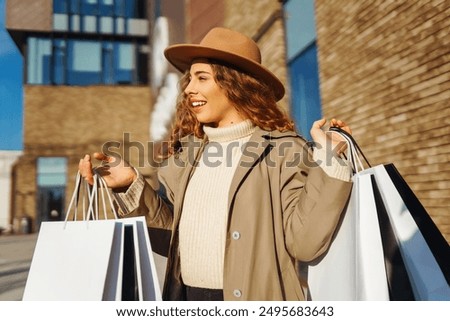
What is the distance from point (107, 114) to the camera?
18.9 metres

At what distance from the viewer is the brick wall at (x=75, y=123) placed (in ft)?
57.9

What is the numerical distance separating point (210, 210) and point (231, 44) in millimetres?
739

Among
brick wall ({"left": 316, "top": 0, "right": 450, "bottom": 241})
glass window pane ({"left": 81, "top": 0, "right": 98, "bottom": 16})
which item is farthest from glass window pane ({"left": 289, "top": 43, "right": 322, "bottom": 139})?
glass window pane ({"left": 81, "top": 0, "right": 98, "bottom": 16})

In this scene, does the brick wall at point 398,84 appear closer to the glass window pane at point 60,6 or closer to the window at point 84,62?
the glass window pane at point 60,6

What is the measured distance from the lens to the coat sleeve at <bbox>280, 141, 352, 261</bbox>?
1.46m

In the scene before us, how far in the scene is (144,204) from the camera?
1864mm

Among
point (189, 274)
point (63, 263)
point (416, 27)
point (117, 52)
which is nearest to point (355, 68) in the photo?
point (416, 27)

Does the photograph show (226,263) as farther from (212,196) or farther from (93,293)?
(93,293)

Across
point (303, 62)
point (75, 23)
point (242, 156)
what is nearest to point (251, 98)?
point (242, 156)

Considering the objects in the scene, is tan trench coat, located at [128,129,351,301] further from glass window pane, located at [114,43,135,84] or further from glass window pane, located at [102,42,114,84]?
glass window pane, located at [114,43,135,84]

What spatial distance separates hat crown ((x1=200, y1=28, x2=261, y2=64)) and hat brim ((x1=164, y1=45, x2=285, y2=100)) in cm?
3

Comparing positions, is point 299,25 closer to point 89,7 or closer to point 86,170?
point 86,170

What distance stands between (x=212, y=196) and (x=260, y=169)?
0.82ft

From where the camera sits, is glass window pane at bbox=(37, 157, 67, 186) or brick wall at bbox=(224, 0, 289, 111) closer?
brick wall at bbox=(224, 0, 289, 111)
